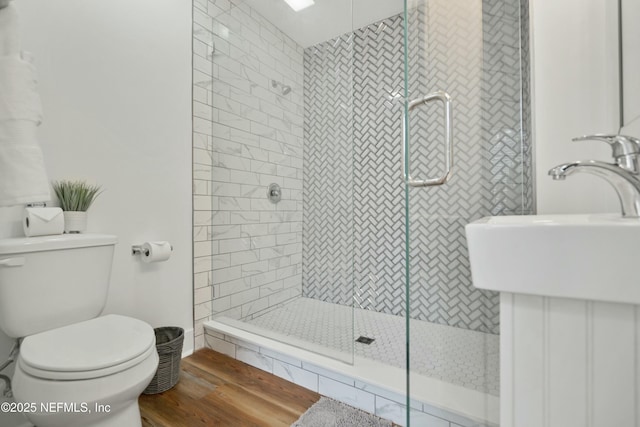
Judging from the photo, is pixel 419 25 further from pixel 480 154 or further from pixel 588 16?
pixel 588 16

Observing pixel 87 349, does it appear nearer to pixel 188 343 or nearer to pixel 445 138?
pixel 188 343

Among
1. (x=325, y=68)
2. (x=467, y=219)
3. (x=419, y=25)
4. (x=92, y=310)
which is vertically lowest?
(x=92, y=310)

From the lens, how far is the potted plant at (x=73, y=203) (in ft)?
4.33

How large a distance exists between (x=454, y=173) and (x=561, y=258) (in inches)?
21.9

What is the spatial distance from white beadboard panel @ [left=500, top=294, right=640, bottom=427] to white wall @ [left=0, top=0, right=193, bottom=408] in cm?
176

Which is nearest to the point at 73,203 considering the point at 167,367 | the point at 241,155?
the point at 167,367

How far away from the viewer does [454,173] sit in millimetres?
1055

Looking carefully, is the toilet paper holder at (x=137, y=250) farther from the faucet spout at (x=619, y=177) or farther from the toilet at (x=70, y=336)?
the faucet spout at (x=619, y=177)

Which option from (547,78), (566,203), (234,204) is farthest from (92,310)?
(547,78)

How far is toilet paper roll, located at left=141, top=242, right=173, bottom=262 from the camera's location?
161 cm

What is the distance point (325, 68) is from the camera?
2287 millimetres

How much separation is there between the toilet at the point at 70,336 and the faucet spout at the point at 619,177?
138 cm

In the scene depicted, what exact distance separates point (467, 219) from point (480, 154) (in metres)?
0.25

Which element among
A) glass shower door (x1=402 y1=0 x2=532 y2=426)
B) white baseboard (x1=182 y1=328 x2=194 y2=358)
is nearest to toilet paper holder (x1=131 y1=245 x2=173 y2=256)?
white baseboard (x1=182 y1=328 x2=194 y2=358)
